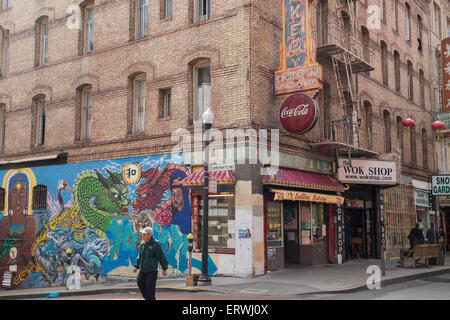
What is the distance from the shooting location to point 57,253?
64.3ft

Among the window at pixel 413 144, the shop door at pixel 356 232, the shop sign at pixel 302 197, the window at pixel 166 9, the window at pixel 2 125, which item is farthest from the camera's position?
the window at pixel 413 144

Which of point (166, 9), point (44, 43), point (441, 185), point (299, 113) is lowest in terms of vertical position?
point (441, 185)

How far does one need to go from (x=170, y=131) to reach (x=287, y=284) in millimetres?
6703

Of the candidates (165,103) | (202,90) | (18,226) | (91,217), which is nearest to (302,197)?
(202,90)

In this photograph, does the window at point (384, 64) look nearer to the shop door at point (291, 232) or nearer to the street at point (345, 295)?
Result: the shop door at point (291, 232)

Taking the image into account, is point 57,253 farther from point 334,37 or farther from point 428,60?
point 428,60

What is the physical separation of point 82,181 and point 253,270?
8.31 m

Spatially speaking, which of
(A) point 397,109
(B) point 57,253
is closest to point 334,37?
(A) point 397,109

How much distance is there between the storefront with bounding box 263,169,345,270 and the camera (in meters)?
15.5

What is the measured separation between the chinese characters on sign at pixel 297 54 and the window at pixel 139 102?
5297mm

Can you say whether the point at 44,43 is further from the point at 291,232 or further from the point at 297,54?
the point at 291,232

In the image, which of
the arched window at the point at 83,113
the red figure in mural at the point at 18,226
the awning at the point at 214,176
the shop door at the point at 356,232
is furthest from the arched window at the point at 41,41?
the shop door at the point at 356,232

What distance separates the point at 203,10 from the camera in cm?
1695

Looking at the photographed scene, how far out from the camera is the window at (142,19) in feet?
60.5
